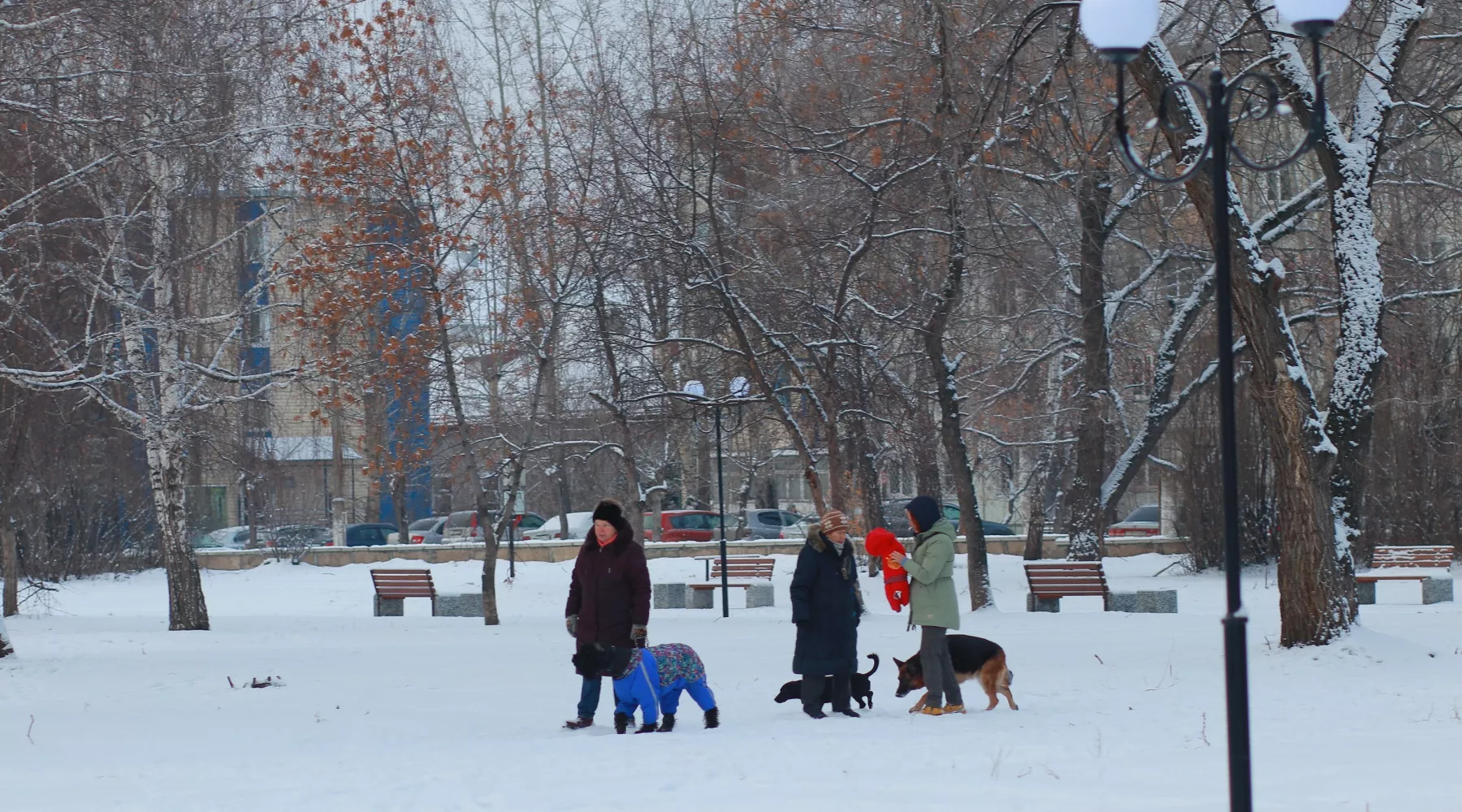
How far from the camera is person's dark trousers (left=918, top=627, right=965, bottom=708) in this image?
11.2 meters

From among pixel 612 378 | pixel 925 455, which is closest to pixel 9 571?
pixel 612 378

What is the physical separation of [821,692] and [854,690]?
29 cm

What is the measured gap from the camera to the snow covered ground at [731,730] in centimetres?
830

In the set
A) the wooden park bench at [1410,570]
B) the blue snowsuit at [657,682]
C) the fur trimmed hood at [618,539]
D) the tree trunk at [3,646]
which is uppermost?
the fur trimmed hood at [618,539]

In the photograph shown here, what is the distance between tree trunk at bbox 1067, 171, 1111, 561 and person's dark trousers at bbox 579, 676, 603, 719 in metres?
12.4

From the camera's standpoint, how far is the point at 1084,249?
2316 cm

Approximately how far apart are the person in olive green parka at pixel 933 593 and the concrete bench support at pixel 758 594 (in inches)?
568

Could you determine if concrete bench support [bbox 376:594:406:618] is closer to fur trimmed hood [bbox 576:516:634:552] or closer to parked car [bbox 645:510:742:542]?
fur trimmed hood [bbox 576:516:634:552]

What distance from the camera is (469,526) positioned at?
50844 mm

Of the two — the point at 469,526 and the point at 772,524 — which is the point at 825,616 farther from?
the point at 469,526

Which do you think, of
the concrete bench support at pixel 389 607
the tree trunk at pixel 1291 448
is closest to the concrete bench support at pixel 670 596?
the concrete bench support at pixel 389 607

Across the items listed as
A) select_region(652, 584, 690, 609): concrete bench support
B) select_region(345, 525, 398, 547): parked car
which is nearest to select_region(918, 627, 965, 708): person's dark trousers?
select_region(652, 584, 690, 609): concrete bench support

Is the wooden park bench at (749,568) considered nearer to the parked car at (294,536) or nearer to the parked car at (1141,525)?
the parked car at (294,536)

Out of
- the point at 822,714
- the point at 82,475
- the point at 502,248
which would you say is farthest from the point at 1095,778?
the point at 82,475
